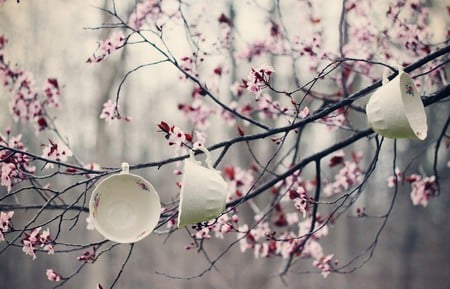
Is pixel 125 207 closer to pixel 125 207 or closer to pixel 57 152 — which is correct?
pixel 125 207

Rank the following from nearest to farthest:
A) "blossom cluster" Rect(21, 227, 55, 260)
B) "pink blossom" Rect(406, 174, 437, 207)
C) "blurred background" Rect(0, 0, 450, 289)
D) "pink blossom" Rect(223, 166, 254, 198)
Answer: "blossom cluster" Rect(21, 227, 55, 260) < "pink blossom" Rect(406, 174, 437, 207) < "pink blossom" Rect(223, 166, 254, 198) < "blurred background" Rect(0, 0, 450, 289)

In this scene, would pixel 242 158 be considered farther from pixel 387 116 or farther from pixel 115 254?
pixel 115 254

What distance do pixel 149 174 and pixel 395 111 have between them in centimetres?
1023

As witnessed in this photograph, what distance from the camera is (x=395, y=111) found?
1.21 metres

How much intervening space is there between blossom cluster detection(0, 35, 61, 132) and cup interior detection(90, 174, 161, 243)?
1.05 metres

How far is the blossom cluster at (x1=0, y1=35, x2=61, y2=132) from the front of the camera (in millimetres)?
2240

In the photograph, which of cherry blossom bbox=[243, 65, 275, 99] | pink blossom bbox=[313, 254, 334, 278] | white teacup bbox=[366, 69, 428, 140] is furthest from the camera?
pink blossom bbox=[313, 254, 334, 278]

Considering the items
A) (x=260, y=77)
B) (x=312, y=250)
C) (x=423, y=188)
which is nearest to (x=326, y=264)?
(x=312, y=250)

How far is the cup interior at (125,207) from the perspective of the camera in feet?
4.35

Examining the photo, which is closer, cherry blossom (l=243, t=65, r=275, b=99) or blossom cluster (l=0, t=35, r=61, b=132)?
cherry blossom (l=243, t=65, r=275, b=99)

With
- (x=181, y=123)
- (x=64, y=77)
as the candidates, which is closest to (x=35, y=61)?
(x=64, y=77)

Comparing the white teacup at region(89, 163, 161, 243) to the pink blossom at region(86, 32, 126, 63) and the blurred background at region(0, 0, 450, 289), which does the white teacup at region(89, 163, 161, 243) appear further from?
the blurred background at region(0, 0, 450, 289)

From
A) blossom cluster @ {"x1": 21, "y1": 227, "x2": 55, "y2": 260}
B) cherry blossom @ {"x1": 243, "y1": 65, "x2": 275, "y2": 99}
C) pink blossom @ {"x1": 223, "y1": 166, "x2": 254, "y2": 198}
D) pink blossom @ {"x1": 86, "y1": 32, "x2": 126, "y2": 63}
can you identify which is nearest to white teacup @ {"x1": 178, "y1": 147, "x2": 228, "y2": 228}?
cherry blossom @ {"x1": 243, "y1": 65, "x2": 275, "y2": 99}

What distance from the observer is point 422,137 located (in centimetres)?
129
